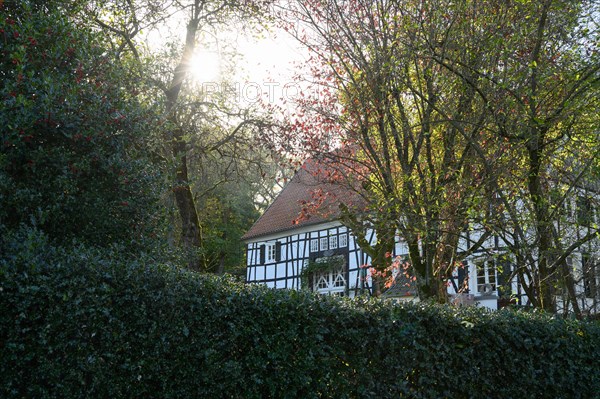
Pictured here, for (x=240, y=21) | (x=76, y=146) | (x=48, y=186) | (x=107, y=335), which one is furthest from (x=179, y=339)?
(x=240, y=21)

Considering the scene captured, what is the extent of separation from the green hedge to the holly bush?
Result: 41.0 inches

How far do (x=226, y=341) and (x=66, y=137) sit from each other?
280 centimetres

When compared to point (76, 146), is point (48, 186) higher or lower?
lower

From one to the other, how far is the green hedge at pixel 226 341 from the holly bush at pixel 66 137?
1.04 metres

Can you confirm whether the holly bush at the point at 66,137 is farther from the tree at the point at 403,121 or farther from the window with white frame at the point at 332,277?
the window with white frame at the point at 332,277

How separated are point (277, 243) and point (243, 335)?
84.2 ft

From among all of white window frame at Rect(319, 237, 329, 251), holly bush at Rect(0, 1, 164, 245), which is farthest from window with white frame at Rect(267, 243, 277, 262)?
holly bush at Rect(0, 1, 164, 245)

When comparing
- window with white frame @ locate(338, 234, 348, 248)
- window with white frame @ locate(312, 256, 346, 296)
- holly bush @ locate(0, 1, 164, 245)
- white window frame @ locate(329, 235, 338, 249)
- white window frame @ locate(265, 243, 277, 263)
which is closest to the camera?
holly bush @ locate(0, 1, 164, 245)

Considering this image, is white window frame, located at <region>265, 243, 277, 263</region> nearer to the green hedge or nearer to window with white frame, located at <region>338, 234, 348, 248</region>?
window with white frame, located at <region>338, 234, 348, 248</region>

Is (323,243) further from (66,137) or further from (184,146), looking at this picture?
(66,137)

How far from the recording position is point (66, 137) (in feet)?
19.3

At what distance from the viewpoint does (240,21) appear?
44.0 ft

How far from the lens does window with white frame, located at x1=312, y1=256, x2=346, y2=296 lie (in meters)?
26.6

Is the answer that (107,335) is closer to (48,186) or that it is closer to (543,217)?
(48,186)
